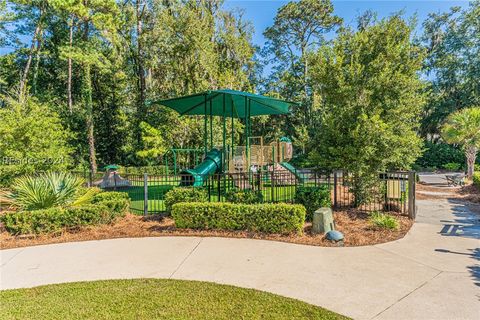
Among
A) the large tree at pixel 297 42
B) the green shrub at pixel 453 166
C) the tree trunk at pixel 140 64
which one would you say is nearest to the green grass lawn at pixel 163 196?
the tree trunk at pixel 140 64

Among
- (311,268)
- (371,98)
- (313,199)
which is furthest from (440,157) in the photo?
(311,268)

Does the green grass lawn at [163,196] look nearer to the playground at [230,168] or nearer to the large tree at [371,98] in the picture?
the playground at [230,168]

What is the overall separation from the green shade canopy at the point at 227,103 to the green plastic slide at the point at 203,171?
165 centimetres

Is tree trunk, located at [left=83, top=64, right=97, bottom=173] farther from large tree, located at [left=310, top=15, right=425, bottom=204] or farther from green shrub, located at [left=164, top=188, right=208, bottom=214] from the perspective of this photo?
large tree, located at [left=310, top=15, right=425, bottom=204]

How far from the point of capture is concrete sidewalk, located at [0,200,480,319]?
3.18 metres

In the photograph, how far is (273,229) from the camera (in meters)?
5.70

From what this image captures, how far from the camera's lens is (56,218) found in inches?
233

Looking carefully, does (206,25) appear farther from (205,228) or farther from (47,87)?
(205,228)

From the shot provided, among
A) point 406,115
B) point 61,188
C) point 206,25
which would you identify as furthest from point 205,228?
point 206,25

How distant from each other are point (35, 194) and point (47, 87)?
66.5ft

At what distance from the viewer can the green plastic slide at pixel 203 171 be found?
8875mm

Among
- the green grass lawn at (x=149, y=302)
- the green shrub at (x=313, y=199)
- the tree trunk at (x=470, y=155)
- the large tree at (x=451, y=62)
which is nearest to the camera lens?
the green grass lawn at (x=149, y=302)

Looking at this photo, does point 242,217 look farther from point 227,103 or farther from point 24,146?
point 24,146

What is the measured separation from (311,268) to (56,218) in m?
5.39
